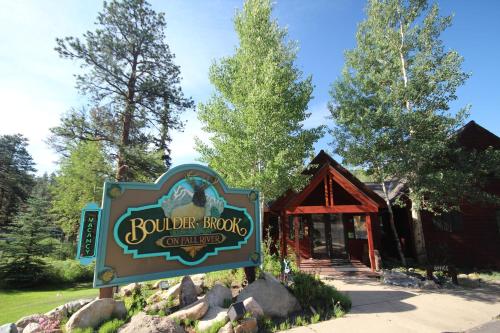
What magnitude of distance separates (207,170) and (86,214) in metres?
3.01

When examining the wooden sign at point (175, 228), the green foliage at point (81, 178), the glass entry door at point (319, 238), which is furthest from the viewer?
the green foliage at point (81, 178)

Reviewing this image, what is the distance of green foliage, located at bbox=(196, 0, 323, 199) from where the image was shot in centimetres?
1067

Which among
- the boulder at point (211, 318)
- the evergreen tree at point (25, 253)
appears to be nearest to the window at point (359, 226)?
the boulder at point (211, 318)

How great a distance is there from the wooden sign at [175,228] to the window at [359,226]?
8915 mm

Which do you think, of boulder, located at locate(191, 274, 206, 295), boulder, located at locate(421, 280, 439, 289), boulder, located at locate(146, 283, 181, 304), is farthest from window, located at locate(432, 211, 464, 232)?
boulder, located at locate(146, 283, 181, 304)

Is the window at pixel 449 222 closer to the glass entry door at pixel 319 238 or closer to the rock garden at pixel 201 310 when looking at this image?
the glass entry door at pixel 319 238

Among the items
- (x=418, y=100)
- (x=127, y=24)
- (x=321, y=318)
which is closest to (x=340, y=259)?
(x=321, y=318)

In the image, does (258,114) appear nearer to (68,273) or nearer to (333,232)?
(333,232)

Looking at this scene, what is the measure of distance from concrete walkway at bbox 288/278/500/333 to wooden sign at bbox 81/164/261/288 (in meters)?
2.71

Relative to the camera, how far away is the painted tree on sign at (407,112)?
12.4 m

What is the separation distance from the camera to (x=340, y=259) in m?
13.7

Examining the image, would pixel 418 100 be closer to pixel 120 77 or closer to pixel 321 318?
pixel 321 318

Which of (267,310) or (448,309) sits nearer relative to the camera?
(267,310)

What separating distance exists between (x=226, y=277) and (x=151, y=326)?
4022mm
